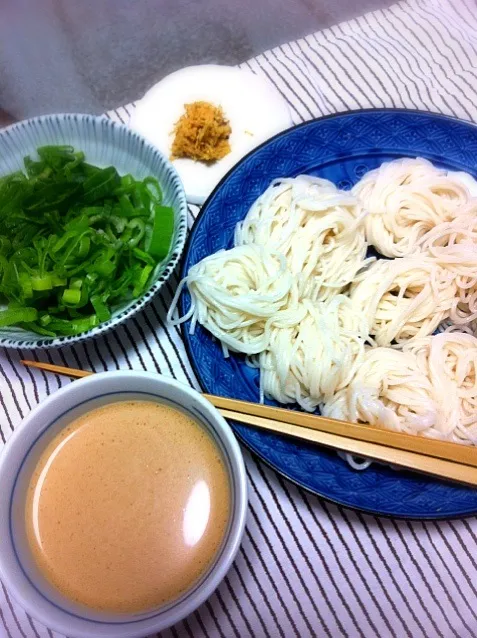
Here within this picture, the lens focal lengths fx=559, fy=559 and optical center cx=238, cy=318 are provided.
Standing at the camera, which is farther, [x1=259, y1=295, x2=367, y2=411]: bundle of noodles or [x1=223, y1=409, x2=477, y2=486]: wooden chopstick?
[x1=259, y1=295, x2=367, y2=411]: bundle of noodles

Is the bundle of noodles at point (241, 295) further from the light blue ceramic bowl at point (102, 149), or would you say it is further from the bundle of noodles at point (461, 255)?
the bundle of noodles at point (461, 255)

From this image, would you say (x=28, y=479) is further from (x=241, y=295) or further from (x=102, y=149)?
(x=102, y=149)

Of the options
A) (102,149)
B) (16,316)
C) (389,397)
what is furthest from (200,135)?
(389,397)

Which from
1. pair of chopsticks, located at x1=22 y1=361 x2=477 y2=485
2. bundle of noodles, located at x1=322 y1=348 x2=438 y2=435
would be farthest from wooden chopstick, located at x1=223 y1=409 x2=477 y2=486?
bundle of noodles, located at x1=322 y1=348 x2=438 y2=435

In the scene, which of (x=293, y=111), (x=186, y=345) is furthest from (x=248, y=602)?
(x=293, y=111)

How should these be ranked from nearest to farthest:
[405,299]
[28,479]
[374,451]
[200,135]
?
[28,479] < [374,451] < [405,299] < [200,135]

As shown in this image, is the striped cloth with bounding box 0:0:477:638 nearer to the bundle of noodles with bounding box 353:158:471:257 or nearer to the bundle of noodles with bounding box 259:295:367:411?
the bundle of noodles with bounding box 259:295:367:411
